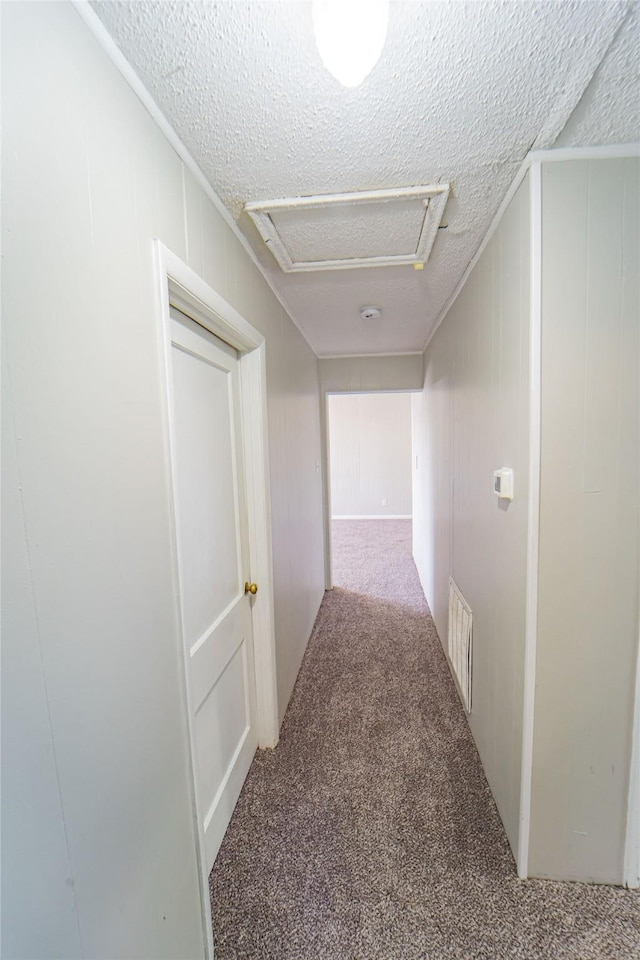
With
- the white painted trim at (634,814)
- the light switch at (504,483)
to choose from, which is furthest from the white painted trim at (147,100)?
the white painted trim at (634,814)

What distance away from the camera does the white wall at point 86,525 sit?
536mm

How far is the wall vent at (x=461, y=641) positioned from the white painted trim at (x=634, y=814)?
68 cm

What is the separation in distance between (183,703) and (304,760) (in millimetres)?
1115

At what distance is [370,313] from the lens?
230cm

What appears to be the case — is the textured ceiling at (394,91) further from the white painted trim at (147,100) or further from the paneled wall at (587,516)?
the paneled wall at (587,516)

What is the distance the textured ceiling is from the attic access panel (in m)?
0.04

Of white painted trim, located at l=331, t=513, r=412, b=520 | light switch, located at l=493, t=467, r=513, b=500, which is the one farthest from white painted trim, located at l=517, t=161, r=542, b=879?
white painted trim, located at l=331, t=513, r=412, b=520

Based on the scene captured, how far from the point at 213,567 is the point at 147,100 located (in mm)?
1348

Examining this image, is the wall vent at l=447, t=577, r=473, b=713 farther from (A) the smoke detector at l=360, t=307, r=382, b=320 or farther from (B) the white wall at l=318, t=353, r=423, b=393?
(B) the white wall at l=318, t=353, r=423, b=393

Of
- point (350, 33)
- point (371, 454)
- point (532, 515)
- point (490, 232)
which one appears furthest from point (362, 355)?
point (371, 454)

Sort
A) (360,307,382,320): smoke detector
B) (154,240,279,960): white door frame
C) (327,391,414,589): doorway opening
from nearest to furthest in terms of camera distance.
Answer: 1. (154,240,279,960): white door frame
2. (360,307,382,320): smoke detector
3. (327,391,414,589): doorway opening

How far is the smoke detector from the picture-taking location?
88.7 inches

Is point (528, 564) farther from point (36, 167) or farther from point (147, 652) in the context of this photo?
→ point (36, 167)

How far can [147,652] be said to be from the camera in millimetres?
838
